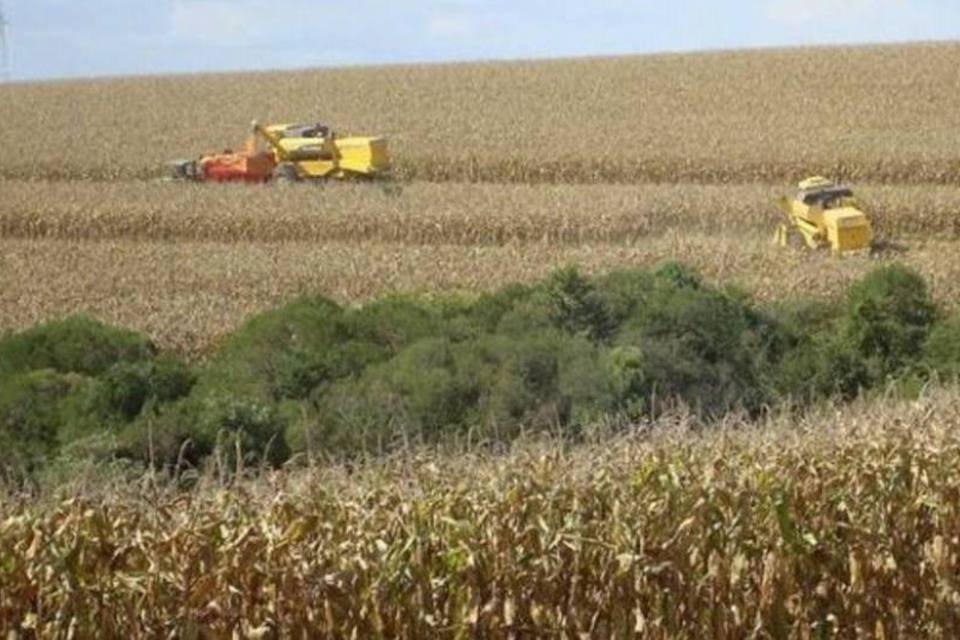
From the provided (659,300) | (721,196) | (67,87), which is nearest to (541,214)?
(721,196)

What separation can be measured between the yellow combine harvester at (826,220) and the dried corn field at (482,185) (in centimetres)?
65

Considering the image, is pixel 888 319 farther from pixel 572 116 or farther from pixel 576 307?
pixel 572 116

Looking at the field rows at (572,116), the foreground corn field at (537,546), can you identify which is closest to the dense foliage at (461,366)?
the foreground corn field at (537,546)

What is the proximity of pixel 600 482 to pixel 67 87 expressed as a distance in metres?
58.2

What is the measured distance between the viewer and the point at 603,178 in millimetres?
36281

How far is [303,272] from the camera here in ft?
78.9

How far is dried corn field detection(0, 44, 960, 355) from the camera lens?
23688 mm

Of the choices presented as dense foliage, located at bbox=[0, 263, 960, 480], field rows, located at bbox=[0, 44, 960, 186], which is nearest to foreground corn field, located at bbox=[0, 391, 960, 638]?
dense foliage, located at bbox=[0, 263, 960, 480]

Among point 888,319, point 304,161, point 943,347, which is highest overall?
point 304,161

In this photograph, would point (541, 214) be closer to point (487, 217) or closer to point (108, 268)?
point (487, 217)

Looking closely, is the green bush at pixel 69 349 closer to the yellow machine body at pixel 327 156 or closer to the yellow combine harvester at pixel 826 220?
the yellow combine harvester at pixel 826 220

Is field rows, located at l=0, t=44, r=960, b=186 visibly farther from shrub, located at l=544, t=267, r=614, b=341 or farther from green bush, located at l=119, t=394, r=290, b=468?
green bush, located at l=119, t=394, r=290, b=468

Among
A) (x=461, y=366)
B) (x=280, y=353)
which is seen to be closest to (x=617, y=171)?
(x=280, y=353)

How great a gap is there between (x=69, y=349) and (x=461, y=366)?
4.21 metres
